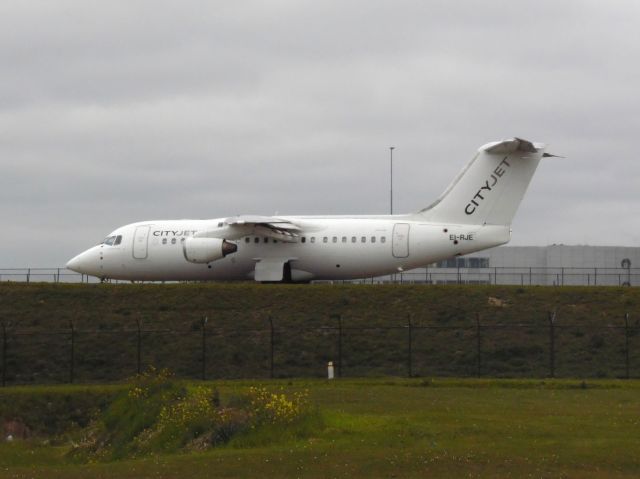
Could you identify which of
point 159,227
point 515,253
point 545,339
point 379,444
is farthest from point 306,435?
point 515,253

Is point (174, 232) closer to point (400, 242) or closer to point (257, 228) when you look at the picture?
point (257, 228)

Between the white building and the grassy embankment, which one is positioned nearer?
the grassy embankment

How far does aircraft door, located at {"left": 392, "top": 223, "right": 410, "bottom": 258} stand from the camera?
165 feet

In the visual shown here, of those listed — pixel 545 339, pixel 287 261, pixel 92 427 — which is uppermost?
pixel 287 261

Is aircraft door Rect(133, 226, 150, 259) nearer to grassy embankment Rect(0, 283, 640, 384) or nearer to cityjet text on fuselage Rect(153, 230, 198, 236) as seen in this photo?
cityjet text on fuselage Rect(153, 230, 198, 236)

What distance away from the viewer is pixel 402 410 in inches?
1086

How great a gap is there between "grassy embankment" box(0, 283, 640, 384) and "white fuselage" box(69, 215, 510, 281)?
1440 millimetres

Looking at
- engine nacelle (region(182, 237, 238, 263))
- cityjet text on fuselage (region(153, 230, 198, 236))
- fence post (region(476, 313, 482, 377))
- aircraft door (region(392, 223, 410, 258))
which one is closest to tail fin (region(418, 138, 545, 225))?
aircraft door (region(392, 223, 410, 258))

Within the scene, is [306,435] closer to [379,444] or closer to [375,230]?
[379,444]

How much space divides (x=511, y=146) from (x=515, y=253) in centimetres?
4218

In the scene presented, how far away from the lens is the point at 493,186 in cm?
5009

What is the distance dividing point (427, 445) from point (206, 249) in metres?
29.8

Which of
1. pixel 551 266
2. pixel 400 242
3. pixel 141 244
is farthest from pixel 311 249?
pixel 551 266

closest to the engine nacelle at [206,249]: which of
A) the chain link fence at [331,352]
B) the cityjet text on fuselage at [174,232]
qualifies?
the cityjet text on fuselage at [174,232]
